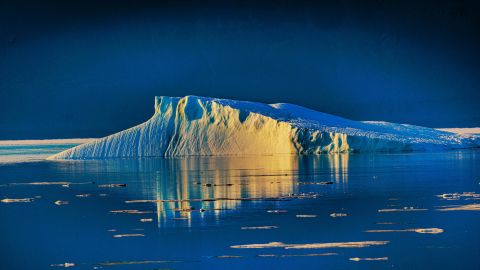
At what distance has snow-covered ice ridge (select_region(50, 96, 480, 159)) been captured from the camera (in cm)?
5928

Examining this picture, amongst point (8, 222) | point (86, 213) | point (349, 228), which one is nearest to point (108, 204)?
point (86, 213)

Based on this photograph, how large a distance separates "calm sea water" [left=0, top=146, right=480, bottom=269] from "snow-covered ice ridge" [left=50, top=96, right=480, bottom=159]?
22.3 meters

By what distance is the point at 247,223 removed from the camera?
21.4m

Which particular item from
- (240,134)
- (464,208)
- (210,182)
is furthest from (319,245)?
(240,134)

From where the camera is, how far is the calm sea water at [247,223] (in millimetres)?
17047

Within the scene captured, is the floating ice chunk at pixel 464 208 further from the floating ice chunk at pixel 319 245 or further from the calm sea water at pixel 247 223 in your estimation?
the floating ice chunk at pixel 319 245

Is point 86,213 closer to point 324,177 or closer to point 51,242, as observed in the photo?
point 51,242

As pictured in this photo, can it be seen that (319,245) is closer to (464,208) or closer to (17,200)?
(464,208)

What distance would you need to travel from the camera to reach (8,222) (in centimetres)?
2372

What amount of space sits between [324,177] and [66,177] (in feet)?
41.5

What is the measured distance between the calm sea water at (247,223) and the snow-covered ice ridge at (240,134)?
22304 millimetres

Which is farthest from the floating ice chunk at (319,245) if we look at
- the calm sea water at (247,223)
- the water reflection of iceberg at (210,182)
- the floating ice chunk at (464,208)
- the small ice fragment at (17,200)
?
the small ice fragment at (17,200)

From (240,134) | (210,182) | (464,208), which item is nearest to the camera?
(464,208)

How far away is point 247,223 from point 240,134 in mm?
40834
